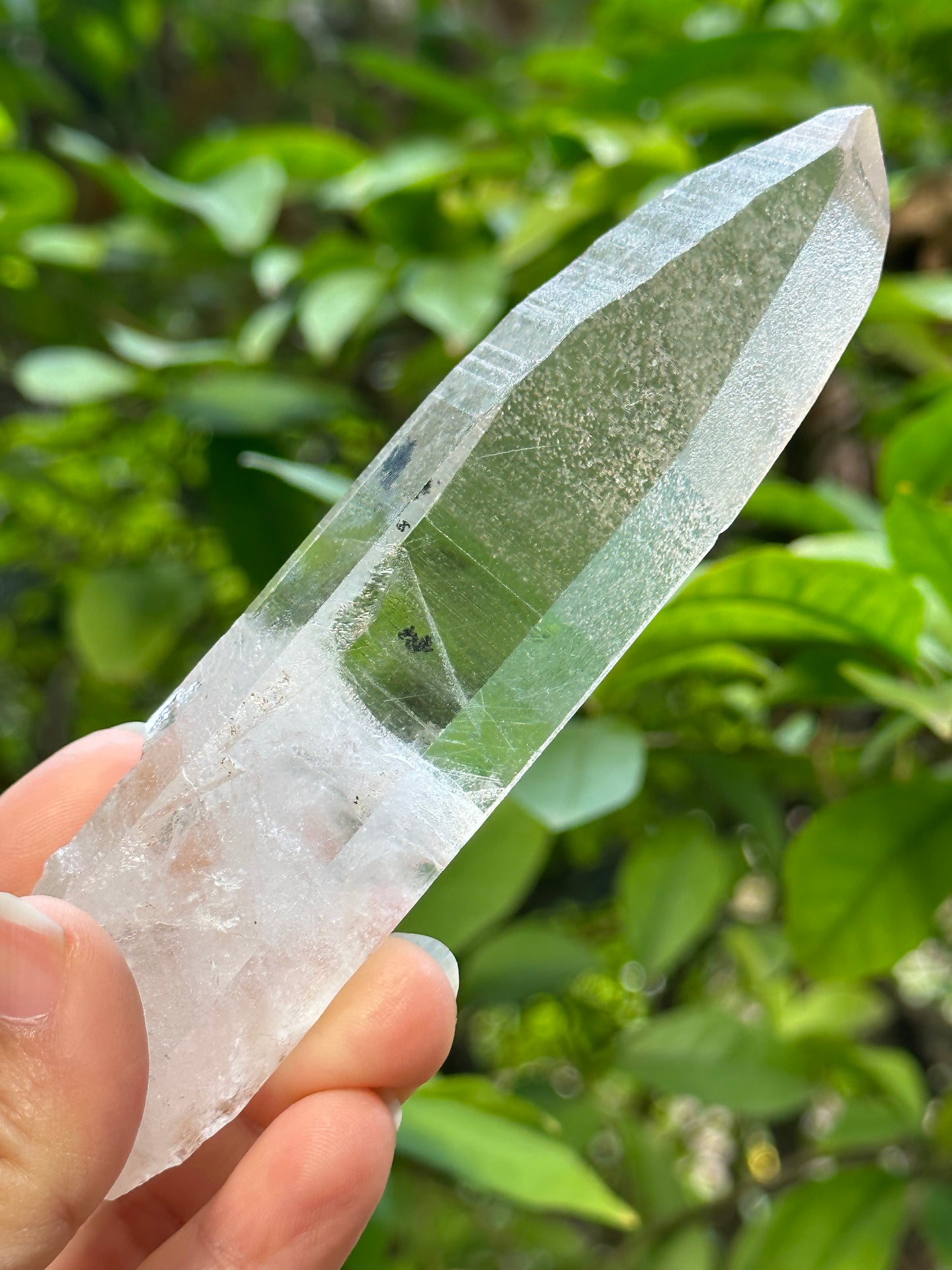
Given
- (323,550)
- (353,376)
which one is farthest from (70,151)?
(323,550)

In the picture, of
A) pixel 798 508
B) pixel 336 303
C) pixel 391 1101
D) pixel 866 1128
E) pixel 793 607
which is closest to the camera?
pixel 391 1101

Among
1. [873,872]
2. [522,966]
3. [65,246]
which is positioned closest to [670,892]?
[522,966]

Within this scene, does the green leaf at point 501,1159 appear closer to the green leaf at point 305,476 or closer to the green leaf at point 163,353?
the green leaf at point 305,476

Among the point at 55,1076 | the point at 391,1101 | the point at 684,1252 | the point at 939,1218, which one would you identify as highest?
the point at 55,1076

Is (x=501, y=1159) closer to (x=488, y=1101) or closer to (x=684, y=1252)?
(x=488, y=1101)

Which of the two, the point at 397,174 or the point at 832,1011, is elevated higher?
the point at 397,174

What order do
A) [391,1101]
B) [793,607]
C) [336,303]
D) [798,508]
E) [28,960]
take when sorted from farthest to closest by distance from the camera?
[336,303] < [798,508] < [793,607] < [391,1101] < [28,960]
